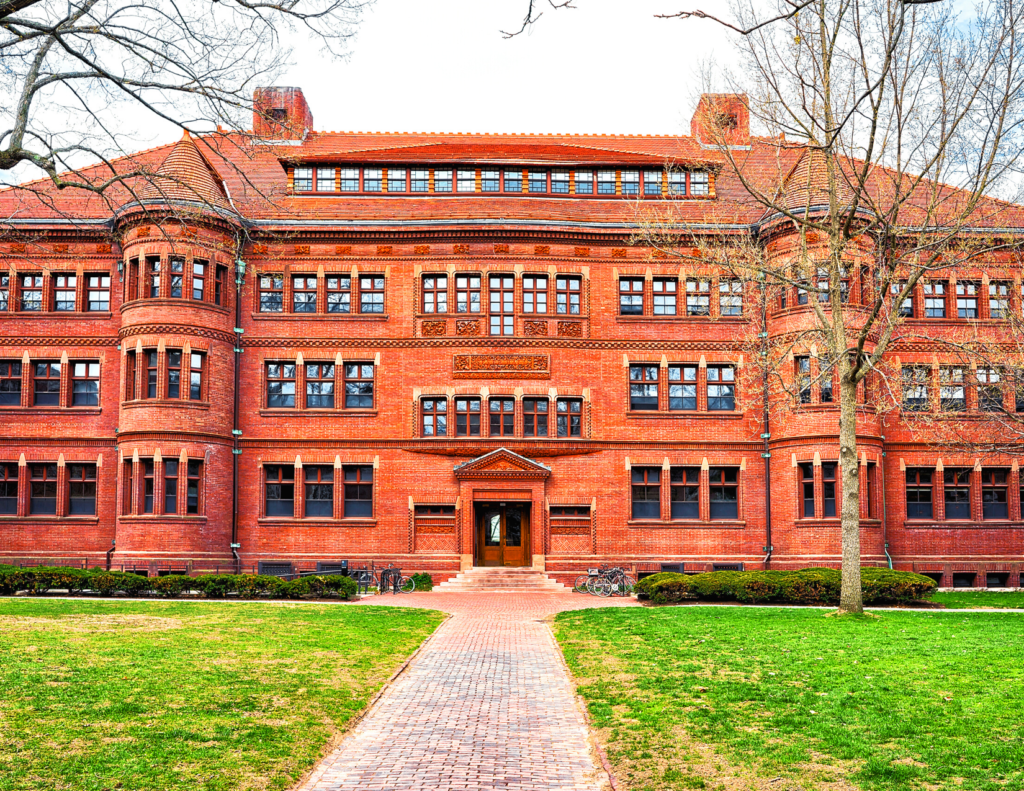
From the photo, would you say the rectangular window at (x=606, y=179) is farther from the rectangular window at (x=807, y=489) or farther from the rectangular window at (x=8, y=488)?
the rectangular window at (x=8, y=488)

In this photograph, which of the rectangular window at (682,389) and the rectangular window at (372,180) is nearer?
the rectangular window at (682,389)

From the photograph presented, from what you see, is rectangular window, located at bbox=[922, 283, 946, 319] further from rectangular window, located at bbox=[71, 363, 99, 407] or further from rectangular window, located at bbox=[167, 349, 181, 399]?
rectangular window, located at bbox=[71, 363, 99, 407]

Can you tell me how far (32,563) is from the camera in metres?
31.1

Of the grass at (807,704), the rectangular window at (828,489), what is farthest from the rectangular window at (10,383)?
the rectangular window at (828,489)

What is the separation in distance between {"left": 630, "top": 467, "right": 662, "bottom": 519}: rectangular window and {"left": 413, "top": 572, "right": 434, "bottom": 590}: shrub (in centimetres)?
726

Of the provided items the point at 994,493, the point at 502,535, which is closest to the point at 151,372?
the point at 502,535

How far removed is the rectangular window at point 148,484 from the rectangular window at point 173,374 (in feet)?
7.52

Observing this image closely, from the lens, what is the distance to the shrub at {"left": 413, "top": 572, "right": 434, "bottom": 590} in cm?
3066

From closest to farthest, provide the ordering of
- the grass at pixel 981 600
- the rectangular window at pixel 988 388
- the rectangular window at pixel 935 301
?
the grass at pixel 981 600 → the rectangular window at pixel 988 388 → the rectangular window at pixel 935 301

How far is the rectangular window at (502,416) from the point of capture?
106ft

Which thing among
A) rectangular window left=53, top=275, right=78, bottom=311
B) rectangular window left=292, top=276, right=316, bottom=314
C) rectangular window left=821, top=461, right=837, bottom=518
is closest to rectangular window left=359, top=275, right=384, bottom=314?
rectangular window left=292, top=276, right=316, bottom=314

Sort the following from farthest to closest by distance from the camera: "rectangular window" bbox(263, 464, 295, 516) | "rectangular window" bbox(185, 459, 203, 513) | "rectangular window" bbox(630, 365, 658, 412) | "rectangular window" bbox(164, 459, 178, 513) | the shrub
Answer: "rectangular window" bbox(630, 365, 658, 412)
"rectangular window" bbox(263, 464, 295, 516)
the shrub
"rectangular window" bbox(185, 459, 203, 513)
"rectangular window" bbox(164, 459, 178, 513)

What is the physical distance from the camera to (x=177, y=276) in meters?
31.2

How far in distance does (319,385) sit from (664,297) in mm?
12471
